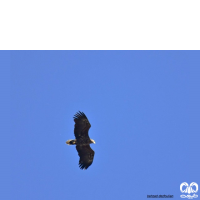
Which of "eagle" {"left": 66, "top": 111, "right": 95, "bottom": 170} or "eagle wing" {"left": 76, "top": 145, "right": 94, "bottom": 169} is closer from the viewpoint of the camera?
"eagle" {"left": 66, "top": 111, "right": 95, "bottom": 170}

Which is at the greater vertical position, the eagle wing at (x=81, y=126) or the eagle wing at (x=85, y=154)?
the eagle wing at (x=81, y=126)

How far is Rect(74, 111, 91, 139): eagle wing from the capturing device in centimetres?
1931

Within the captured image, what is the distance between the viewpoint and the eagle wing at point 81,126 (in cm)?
1931

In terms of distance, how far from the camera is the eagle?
1936cm

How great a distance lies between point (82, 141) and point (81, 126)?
3.16 ft

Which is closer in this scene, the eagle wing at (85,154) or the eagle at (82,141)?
the eagle at (82,141)

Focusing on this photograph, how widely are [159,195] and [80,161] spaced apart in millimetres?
6122

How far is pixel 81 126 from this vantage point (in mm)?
19516

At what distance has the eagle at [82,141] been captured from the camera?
19.4 m

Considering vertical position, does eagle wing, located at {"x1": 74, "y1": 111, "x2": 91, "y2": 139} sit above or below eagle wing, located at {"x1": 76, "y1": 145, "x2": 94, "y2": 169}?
above
